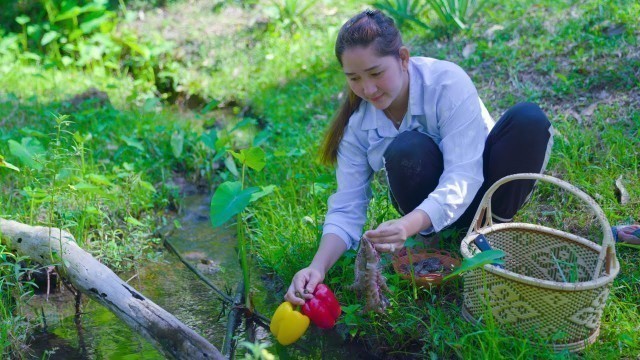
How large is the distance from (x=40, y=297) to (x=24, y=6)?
14.2 feet

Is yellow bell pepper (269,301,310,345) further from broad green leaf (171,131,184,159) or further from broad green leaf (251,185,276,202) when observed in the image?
broad green leaf (171,131,184,159)

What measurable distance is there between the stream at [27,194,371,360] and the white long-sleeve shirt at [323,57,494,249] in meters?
0.42

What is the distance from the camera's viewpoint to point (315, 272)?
7.98ft

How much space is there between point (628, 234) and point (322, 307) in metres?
1.22

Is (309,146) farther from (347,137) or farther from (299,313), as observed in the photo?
(299,313)

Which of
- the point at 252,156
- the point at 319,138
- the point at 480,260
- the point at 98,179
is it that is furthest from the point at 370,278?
the point at 319,138

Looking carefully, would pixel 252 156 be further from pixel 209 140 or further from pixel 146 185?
pixel 146 185

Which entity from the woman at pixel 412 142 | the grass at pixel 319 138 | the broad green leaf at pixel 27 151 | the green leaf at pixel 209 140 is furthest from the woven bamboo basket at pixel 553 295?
the broad green leaf at pixel 27 151

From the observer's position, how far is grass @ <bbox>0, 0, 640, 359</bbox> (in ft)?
8.32

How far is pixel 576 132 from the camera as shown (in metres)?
3.49

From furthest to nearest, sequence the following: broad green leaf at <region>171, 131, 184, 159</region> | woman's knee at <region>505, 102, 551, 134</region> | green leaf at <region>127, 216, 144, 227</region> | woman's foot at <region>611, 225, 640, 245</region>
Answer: broad green leaf at <region>171, 131, 184, 159</region> < green leaf at <region>127, 216, 144, 227</region> < woman's foot at <region>611, 225, 640, 245</region> < woman's knee at <region>505, 102, 551, 134</region>

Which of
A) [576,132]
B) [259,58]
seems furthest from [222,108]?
[576,132]

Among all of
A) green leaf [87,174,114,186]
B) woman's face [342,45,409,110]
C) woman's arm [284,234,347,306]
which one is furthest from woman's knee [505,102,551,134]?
green leaf [87,174,114,186]

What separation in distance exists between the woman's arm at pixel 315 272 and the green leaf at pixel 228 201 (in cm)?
30
